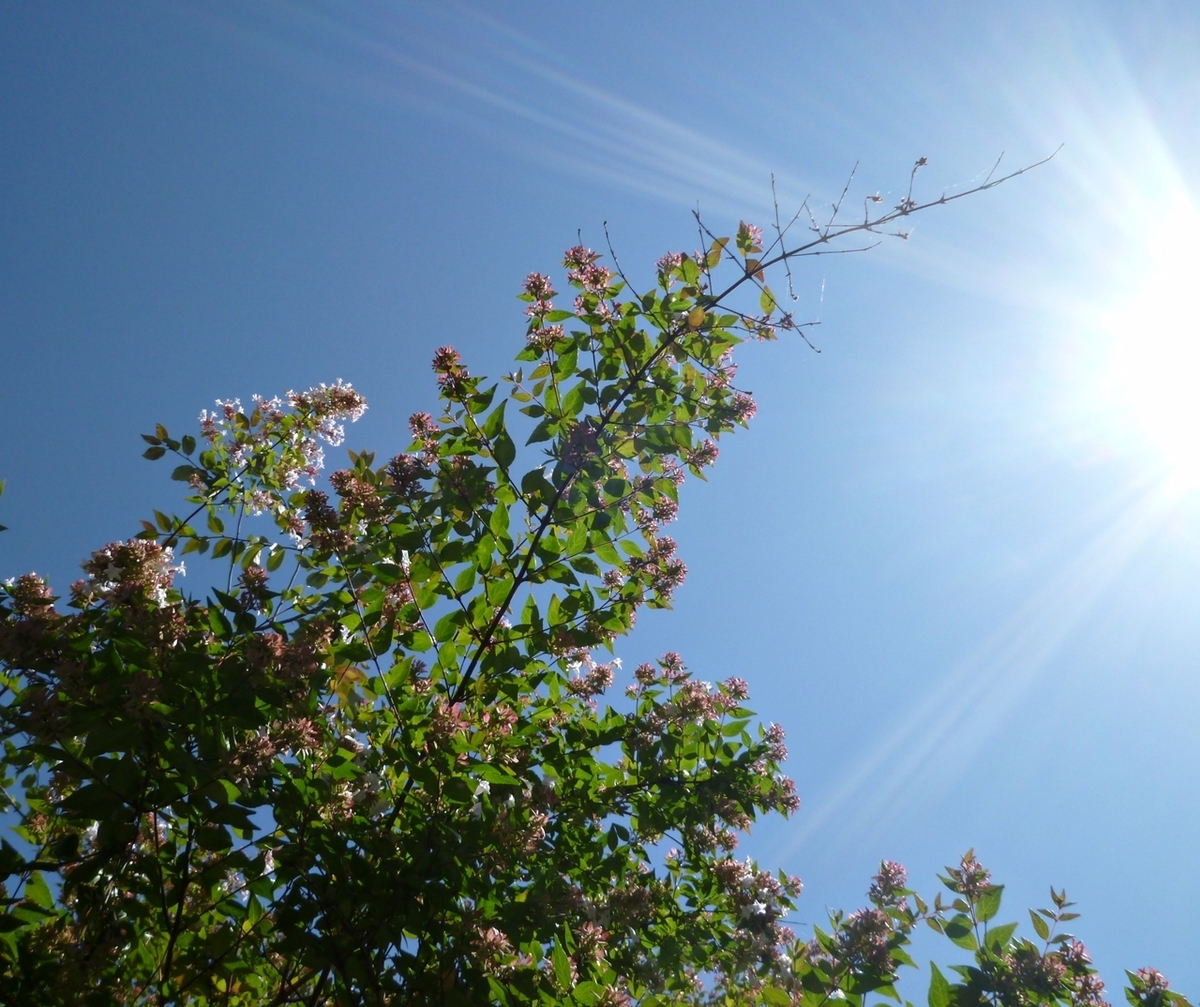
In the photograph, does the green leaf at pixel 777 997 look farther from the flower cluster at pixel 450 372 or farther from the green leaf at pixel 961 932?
the flower cluster at pixel 450 372

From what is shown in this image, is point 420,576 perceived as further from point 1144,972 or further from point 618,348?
point 1144,972

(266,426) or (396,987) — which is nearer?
(396,987)

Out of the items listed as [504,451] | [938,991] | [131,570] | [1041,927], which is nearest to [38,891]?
[131,570]

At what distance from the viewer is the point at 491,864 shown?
308cm

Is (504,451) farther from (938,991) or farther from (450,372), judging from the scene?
(938,991)

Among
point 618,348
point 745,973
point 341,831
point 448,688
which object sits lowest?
point 745,973

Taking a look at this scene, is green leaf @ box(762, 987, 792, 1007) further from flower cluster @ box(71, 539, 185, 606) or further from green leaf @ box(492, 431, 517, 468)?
flower cluster @ box(71, 539, 185, 606)

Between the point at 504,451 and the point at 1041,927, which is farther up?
the point at 504,451

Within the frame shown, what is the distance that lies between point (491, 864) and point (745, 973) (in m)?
1.50

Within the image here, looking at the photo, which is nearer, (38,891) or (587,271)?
(38,891)

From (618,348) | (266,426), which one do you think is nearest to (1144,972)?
(618,348)

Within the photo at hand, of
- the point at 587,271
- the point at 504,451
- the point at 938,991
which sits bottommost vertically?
the point at 938,991

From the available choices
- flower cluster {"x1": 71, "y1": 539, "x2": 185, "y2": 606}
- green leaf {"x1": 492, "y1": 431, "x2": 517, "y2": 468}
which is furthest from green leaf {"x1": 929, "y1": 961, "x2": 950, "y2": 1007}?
flower cluster {"x1": 71, "y1": 539, "x2": 185, "y2": 606}

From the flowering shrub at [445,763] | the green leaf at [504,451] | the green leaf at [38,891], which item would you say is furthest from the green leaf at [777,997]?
the green leaf at [38,891]
